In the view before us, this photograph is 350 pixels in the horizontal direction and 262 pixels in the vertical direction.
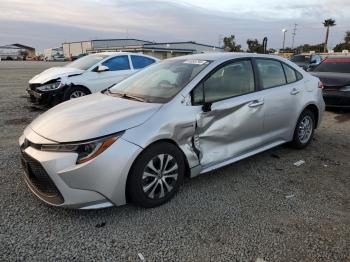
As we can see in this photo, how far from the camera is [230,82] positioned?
4312mm

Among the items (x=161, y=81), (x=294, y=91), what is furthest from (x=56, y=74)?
(x=294, y=91)

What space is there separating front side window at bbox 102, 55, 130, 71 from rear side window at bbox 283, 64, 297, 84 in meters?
5.02

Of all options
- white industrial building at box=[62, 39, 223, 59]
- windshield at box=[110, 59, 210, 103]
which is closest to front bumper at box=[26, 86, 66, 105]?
windshield at box=[110, 59, 210, 103]

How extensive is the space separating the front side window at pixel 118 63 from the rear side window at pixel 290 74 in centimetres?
502

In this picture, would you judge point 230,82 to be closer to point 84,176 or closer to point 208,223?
point 208,223

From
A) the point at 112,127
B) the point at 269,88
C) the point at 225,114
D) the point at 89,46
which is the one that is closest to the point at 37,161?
the point at 112,127

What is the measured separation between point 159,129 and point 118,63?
241 inches

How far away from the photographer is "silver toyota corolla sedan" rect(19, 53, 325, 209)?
10.3 feet

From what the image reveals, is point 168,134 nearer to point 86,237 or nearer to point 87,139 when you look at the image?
point 87,139

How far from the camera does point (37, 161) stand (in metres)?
3.16

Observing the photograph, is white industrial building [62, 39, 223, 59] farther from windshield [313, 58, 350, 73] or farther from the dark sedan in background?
the dark sedan in background

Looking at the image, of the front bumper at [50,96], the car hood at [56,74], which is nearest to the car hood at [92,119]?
the front bumper at [50,96]

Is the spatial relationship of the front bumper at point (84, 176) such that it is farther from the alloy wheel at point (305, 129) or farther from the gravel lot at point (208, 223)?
the alloy wheel at point (305, 129)

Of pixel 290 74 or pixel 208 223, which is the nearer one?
pixel 208 223
